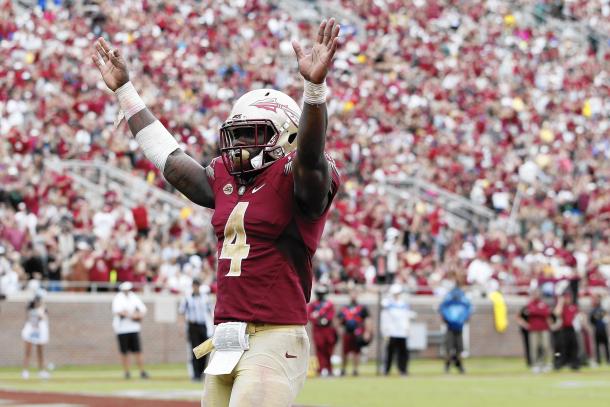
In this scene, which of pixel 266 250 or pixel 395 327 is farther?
pixel 395 327

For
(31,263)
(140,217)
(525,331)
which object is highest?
(140,217)

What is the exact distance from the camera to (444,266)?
2644cm

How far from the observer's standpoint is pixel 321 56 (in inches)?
191

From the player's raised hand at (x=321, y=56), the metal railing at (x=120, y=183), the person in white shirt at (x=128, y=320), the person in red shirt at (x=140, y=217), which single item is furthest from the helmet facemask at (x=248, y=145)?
the metal railing at (x=120, y=183)

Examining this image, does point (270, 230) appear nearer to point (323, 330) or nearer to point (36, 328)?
point (36, 328)

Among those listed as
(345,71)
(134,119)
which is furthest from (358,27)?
(134,119)

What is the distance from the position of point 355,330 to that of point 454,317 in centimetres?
A: 187

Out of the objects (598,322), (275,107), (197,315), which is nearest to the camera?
(275,107)

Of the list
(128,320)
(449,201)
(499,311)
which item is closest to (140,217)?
(128,320)

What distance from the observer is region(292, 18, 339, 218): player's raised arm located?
4.83 metres

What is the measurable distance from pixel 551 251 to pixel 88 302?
8.92 metres

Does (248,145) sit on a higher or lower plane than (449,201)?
lower

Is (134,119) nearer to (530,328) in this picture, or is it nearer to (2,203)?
(2,203)

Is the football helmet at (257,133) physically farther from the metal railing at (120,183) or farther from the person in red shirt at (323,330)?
the metal railing at (120,183)
